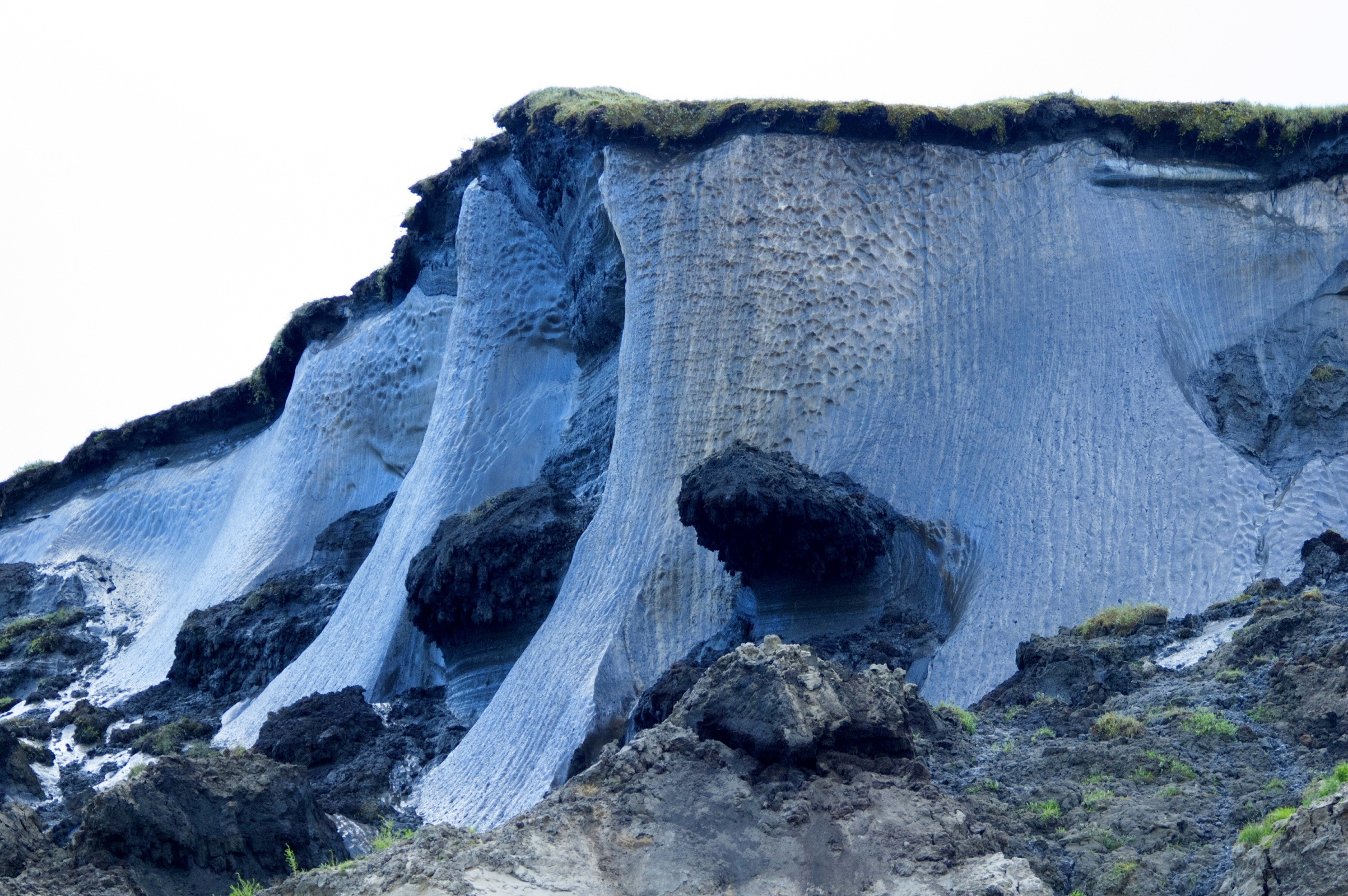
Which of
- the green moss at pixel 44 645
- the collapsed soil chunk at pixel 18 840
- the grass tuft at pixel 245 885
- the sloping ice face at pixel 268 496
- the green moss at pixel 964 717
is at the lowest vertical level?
the green moss at pixel 964 717

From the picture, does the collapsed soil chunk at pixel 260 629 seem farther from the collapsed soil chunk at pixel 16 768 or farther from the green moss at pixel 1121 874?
the green moss at pixel 1121 874

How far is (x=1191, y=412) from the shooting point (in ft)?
58.6

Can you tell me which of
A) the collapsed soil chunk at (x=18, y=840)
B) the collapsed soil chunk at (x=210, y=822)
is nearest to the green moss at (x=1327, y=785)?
the collapsed soil chunk at (x=210, y=822)

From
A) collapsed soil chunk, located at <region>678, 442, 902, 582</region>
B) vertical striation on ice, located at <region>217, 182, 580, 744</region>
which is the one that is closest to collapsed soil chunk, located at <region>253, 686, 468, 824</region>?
vertical striation on ice, located at <region>217, 182, 580, 744</region>

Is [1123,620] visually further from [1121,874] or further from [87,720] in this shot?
[87,720]

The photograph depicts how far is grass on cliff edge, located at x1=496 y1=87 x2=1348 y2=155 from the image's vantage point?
20984 mm

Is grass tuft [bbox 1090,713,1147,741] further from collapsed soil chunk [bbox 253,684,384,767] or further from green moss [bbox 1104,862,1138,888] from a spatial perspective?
collapsed soil chunk [bbox 253,684,384,767]

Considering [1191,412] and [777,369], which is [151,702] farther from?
[1191,412]

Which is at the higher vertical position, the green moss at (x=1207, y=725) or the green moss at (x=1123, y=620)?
the green moss at (x=1207, y=725)

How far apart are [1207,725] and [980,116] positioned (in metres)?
13.0

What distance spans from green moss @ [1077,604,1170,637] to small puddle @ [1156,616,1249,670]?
684 millimetres

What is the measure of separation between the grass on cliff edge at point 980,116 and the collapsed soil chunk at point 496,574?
6204 millimetres

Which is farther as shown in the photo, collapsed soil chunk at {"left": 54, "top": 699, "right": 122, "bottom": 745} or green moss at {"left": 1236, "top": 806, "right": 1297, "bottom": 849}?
collapsed soil chunk at {"left": 54, "top": 699, "right": 122, "bottom": 745}

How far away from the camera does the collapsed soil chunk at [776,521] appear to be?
16.3 metres
